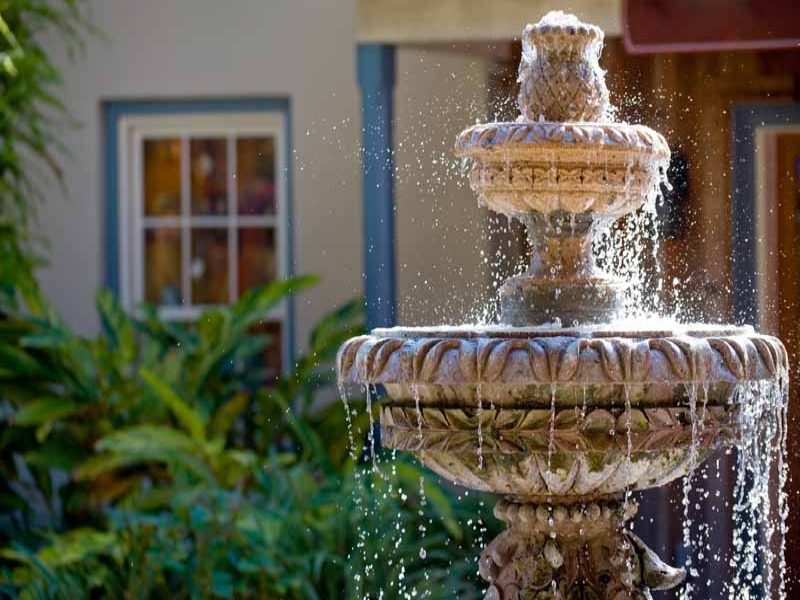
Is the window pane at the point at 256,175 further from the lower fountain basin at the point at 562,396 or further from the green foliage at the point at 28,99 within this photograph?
the lower fountain basin at the point at 562,396

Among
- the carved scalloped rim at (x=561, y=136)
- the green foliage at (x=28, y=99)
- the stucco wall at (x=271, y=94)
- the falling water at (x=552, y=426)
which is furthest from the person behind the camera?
the stucco wall at (x=271, y=94)

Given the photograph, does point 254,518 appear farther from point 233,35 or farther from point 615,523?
point 233,35

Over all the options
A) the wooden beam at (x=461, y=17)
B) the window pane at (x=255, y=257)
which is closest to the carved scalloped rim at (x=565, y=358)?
the wooden beam at (x=461, y=17)

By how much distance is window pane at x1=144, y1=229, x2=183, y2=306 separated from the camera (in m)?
8.65

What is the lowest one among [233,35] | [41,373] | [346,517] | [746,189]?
[346,517]

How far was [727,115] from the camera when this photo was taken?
713cm

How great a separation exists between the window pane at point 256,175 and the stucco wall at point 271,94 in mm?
315

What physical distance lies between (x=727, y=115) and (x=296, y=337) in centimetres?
260

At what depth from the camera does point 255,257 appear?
28.4ft

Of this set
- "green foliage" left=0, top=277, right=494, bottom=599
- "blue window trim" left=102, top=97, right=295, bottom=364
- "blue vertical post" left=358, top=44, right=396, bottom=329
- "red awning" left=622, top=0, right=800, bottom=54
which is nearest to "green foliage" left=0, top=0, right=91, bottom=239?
"blue window trim" left=102, top=97, right=295, bottom=364

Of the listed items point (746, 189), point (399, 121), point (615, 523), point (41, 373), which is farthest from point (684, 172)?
point (615, 523)

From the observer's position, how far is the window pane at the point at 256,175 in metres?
8.59

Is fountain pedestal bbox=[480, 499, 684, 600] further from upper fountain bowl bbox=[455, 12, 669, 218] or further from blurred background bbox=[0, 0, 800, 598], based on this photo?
blurred background bbox=[0, 0, 800, 598]

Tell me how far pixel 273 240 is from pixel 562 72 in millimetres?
4845
